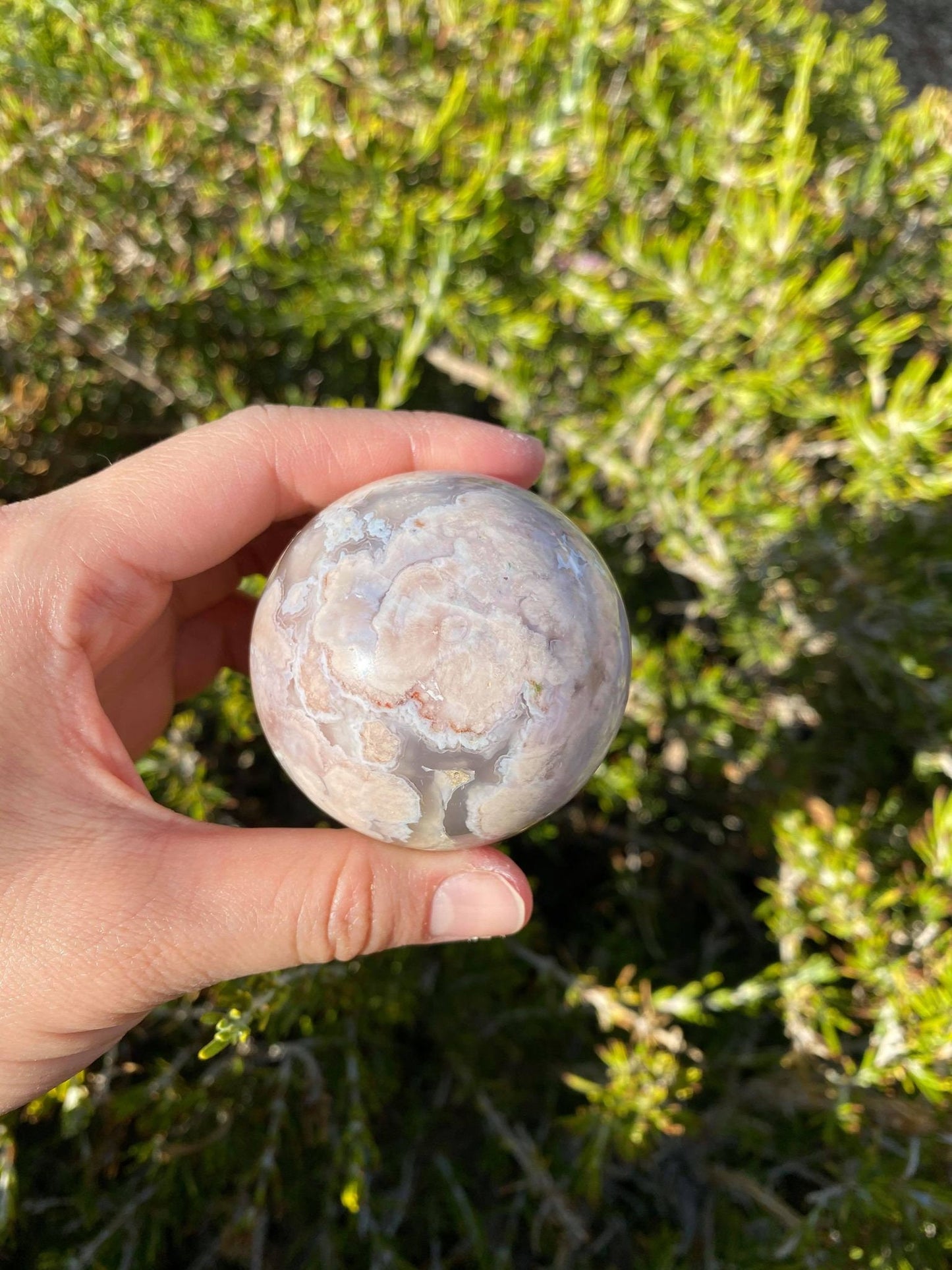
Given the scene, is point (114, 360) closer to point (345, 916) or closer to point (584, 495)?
point (584, 495)

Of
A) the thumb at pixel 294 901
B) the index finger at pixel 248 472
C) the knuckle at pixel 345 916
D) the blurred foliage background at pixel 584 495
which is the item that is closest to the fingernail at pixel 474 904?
the thumb at pixel 294 901

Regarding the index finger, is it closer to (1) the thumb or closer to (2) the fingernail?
(1) the thumb

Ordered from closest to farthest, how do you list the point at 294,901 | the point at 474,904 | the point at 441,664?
the point at 441,664 < the point at 294,901 < the point at 474,904

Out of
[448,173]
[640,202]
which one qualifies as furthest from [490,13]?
[640,202]

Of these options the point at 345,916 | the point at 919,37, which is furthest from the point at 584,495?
the point at 919,37

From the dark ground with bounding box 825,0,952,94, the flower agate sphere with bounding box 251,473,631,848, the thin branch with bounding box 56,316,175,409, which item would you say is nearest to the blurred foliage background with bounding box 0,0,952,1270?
the thin branch with bounding box 56,316,175,409

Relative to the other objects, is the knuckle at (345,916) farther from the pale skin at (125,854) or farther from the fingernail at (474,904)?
the fingernail at (474,904)

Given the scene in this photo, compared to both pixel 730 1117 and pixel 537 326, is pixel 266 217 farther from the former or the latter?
pixel 730 1117
